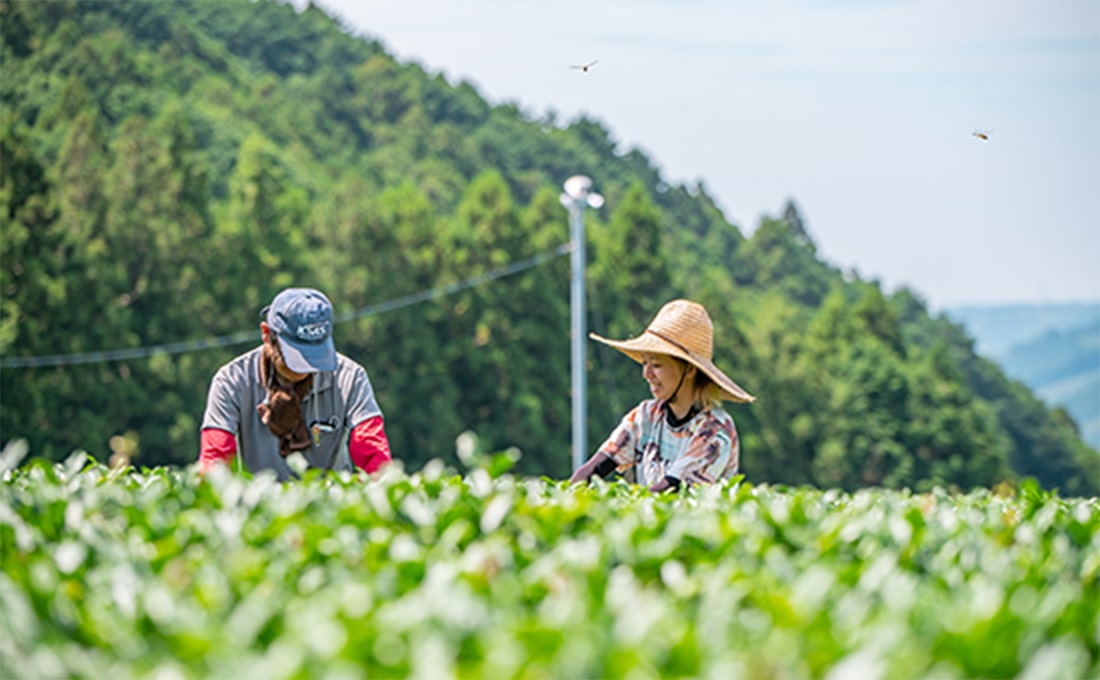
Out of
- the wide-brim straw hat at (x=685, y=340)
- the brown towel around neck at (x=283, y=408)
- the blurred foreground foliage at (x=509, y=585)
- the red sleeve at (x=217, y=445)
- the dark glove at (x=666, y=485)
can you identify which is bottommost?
the dark glove at (x=666, y=485)

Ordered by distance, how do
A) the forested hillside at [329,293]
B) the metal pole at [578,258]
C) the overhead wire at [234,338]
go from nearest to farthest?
1. the metal pole at [578,258]
2. the overhead wire at [234,338]
3. the forested hillside at [329,293]

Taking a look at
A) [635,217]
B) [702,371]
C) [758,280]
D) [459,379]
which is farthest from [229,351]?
[758,280]

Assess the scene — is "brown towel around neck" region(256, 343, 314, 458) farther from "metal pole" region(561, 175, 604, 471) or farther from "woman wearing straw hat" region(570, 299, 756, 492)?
"metal pole" region(561, 175, 604, 471)

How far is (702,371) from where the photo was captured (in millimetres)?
6012

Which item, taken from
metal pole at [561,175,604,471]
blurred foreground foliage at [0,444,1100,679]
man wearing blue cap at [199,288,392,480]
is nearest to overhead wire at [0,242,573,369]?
metal pole at [561,175,604,471]

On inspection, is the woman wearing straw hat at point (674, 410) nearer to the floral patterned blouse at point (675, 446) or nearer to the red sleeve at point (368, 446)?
the floral patterned blouse at point (675, 446)

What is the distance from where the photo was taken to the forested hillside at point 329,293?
1455 inches

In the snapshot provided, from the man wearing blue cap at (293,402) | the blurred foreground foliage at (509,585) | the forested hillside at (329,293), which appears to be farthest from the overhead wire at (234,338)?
the blurred foreground foliage at (509,585)

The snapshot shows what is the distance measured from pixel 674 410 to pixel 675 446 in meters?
0.18

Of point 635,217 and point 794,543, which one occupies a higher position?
point 635,217

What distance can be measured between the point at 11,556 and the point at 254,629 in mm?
927

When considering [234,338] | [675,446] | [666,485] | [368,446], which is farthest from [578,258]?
[666,485]

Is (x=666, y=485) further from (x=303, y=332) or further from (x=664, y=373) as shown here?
(x=303, y=332)

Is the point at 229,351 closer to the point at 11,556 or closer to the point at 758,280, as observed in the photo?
the point at 11,556
